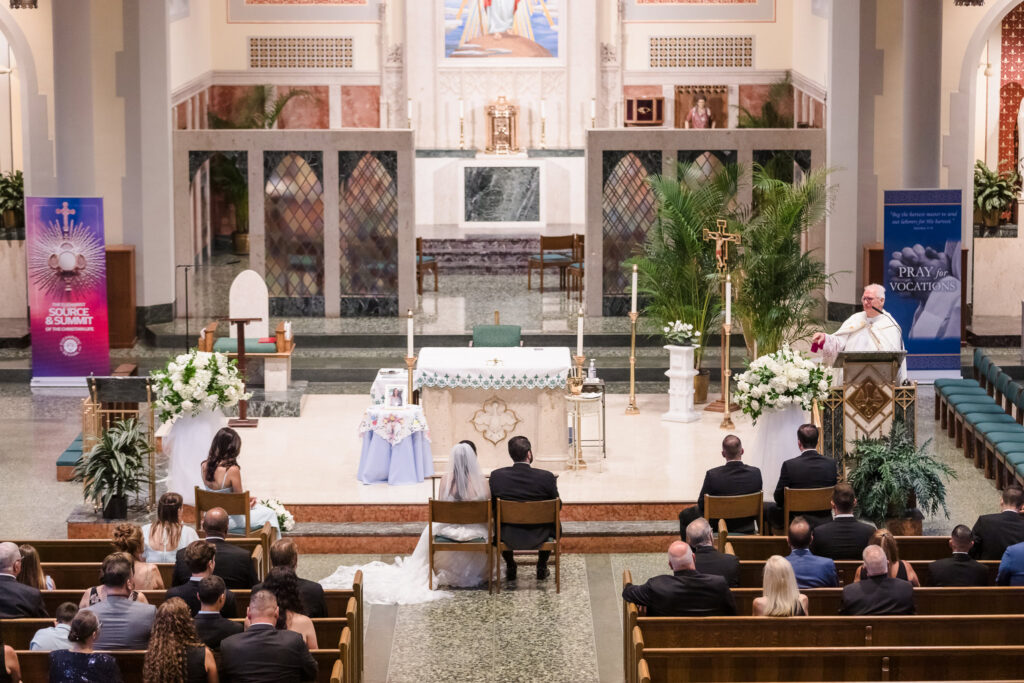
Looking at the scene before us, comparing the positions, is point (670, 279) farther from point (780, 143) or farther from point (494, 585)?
point (494, 585)

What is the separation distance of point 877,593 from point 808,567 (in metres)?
0.66

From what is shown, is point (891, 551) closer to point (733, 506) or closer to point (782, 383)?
point (733, 506)

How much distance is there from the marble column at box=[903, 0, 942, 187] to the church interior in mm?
38

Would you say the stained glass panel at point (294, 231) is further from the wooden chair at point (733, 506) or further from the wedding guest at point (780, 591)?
the wedding guest at point (780, 591)

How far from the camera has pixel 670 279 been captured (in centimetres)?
1503

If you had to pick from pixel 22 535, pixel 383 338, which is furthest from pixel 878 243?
pixel 22 535

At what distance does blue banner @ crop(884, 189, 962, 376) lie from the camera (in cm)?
1548

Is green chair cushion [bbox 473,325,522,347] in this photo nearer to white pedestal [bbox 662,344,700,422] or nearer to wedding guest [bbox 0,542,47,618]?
white pedestal [bbox 662,344,700,422]

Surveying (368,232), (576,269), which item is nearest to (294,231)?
(368,232)

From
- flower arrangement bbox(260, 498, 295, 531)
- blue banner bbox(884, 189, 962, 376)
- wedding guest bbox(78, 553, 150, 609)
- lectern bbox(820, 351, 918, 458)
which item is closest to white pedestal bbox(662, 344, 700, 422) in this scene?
lectern bbox(820, 351, 918, 458)

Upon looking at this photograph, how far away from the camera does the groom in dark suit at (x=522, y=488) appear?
394 inches

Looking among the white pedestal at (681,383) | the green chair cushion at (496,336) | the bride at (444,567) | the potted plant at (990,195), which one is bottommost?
the bride at (444,567)

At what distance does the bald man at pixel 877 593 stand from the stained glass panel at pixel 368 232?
11.4 metres

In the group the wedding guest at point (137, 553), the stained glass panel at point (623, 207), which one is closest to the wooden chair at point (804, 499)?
the wedding guest at point (137, 553)
